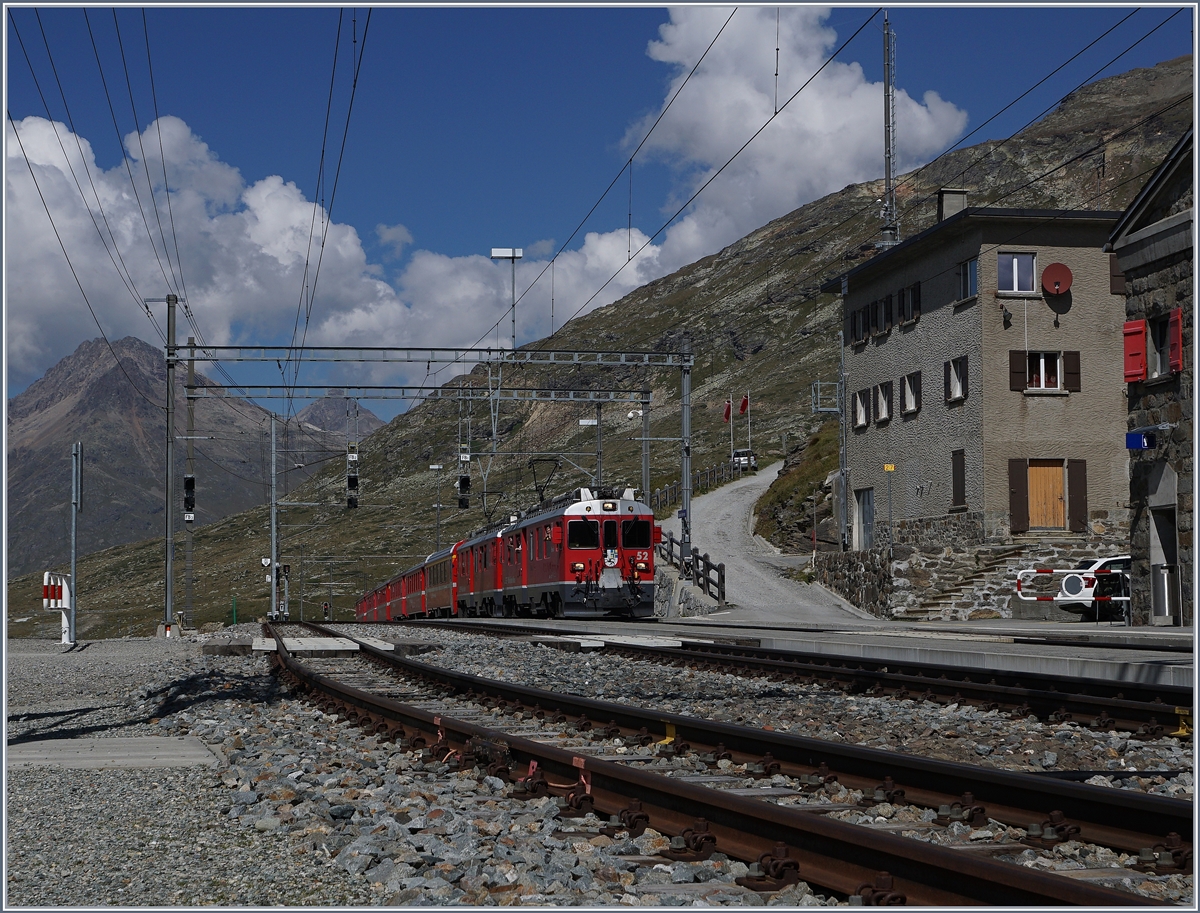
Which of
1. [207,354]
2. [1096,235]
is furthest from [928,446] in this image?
[207,354]

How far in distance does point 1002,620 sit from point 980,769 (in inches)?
980

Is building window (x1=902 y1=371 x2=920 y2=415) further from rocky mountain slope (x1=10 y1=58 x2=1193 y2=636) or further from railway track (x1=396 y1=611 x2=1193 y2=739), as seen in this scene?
rocky mountain slope (x1=10 y1=58 x2=1193 y2=636)

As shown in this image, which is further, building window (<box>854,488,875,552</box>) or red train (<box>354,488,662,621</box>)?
building window (<box>854,488,875,552</box>)

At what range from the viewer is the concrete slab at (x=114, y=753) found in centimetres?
849

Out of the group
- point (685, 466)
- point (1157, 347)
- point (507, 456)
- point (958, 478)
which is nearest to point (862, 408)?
point (685, 466)

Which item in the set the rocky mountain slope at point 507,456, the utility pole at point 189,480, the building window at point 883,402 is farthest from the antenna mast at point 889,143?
the rocky mountain slope at point 507,456

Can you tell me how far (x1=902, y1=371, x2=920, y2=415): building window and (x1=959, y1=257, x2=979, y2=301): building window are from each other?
129 inches

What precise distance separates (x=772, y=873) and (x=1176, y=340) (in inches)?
793

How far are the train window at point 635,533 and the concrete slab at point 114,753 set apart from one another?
22.0 metres

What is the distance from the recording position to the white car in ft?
89.0

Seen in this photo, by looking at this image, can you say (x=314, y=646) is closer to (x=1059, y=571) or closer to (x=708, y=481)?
(x=1059, y=571)

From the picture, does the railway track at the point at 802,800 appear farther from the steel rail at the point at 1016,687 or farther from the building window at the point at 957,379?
the building window at the point at 957,379

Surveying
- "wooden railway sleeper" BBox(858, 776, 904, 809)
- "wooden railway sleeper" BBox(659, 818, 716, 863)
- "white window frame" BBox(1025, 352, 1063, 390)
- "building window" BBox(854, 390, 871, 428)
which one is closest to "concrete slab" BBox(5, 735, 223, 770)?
"wooden railway sleeper" BBox(659, 818, 716, 863)

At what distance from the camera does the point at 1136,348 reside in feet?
76.5
